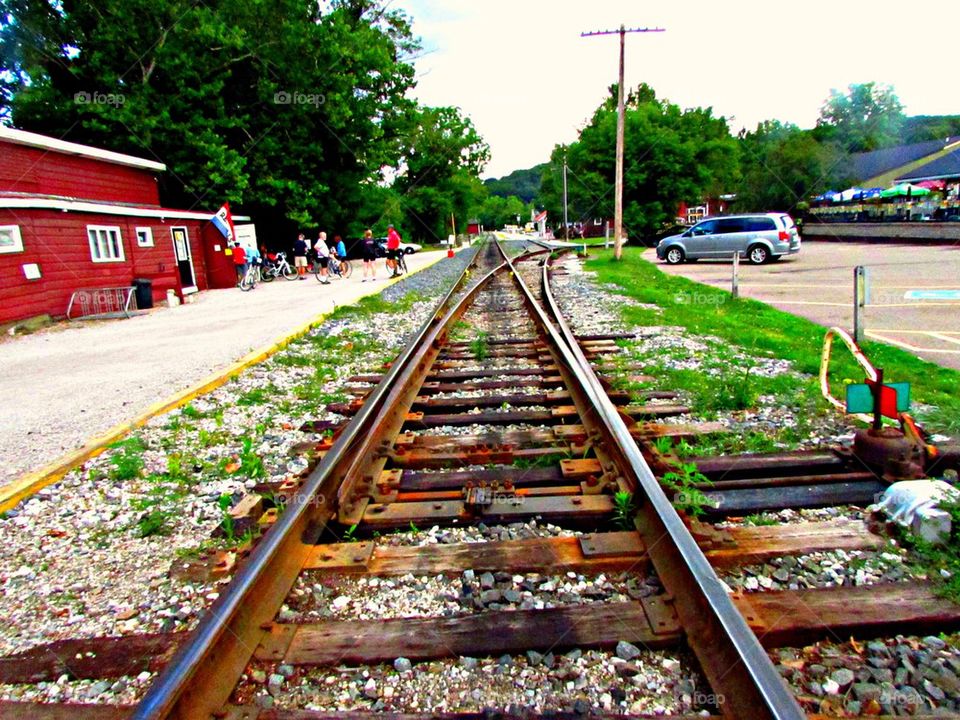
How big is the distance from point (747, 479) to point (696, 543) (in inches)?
43.1

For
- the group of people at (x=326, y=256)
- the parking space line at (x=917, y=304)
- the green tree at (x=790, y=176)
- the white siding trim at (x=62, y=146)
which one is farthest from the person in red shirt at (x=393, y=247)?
the green tree at (x=790, y=176)

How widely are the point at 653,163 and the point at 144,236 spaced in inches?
1283

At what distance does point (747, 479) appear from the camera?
3.56 meters

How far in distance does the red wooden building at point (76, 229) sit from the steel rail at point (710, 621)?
1432 cm

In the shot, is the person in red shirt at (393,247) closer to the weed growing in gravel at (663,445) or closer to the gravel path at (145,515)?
the gravel path at (145,515)

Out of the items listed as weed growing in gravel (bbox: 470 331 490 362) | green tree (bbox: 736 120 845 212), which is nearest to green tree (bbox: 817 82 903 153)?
green tree (bbox: 736 120 845 212)

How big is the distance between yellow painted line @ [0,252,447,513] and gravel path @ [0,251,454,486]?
18 centimetres

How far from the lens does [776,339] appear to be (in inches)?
304

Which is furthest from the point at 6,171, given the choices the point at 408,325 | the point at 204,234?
the point at 408,325

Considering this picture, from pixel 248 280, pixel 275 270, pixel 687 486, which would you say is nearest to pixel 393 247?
pixel 248 280

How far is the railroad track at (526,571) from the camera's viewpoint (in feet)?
6.81

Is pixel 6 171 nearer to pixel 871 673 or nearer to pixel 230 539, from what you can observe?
pixel 230 539

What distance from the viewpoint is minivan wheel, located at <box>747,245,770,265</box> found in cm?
2114

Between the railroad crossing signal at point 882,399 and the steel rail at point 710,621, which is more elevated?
the railroad crossing signal at point 882,399
